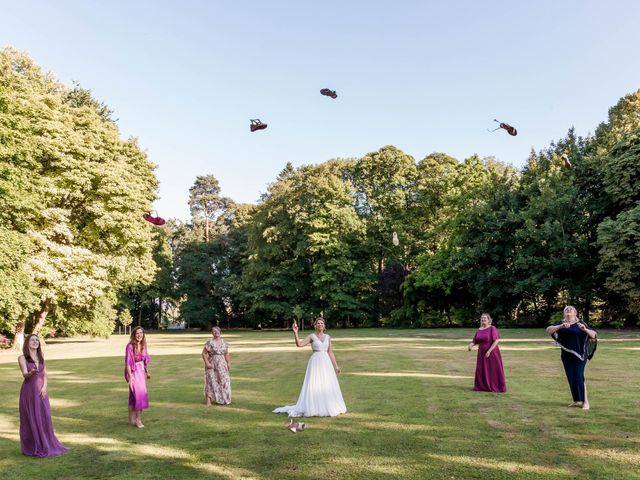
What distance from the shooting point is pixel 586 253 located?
4116 cm

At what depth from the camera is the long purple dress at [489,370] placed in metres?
12.7

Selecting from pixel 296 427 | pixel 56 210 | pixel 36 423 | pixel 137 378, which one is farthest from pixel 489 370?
pixel 56 210

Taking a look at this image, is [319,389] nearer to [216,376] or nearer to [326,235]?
[216,376]

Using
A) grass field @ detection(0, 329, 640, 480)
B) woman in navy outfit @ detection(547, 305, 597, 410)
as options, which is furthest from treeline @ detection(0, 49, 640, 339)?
woman in navy outfit @ detection(547, 305, 597, 410)

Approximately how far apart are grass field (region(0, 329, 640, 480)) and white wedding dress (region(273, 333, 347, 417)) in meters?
0.30

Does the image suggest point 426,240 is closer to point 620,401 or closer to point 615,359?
point 615,359

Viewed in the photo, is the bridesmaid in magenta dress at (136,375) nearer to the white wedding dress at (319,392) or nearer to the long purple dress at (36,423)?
the long purple dress at (36,423)

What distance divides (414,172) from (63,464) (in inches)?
2210

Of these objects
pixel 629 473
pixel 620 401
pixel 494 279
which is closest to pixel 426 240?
pixel 494 279

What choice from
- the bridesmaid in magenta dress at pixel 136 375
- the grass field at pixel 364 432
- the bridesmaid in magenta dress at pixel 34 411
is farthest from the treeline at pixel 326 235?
the bridesmaid in magenta dress at pixel 34 411

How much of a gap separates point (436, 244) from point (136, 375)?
162 ft

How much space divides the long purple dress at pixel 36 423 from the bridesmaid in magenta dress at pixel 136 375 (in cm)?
168

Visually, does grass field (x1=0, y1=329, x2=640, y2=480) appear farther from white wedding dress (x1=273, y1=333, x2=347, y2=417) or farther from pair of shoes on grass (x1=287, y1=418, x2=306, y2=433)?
white wedding dress (x1=273, y1=333, x2=347, y2=417)

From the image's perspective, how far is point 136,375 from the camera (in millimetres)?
10289
